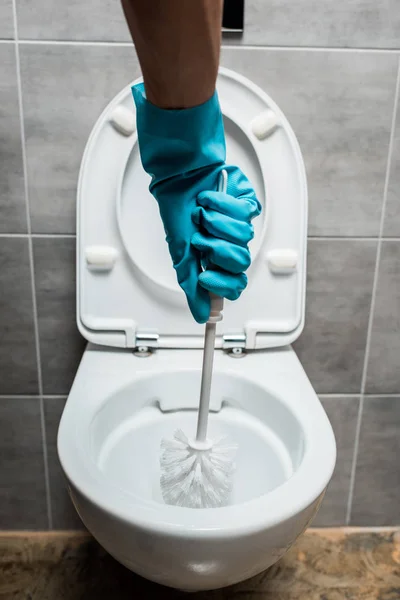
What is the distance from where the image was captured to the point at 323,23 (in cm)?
86

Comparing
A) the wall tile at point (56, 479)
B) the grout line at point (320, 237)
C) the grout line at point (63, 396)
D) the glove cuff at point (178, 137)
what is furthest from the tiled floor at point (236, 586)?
the glove cuff at point (178, 137)

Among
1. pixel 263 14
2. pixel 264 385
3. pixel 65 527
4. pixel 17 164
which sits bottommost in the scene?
pixel 65 527

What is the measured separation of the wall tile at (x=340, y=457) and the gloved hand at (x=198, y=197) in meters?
0.58

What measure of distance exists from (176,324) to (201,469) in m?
0.27

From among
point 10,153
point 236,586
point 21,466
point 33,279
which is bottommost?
point 236,586

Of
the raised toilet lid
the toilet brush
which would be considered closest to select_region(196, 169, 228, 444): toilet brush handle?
the toilet brush

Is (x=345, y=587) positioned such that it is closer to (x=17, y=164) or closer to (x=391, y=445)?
(x=391, y=445)

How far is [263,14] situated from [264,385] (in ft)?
1.84

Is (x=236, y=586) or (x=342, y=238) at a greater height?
(x=342, y=238)

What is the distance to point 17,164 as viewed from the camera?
91cm

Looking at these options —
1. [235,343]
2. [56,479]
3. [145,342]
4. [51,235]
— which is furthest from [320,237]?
[56,479]

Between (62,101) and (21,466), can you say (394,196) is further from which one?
(21,466)

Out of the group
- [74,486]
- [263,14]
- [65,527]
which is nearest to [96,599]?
[65,527]

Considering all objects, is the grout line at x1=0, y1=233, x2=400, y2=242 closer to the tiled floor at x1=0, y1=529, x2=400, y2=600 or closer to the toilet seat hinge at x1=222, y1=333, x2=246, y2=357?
the toilet seat hinge at x1=222, y1=333, x2=246, y2=357
